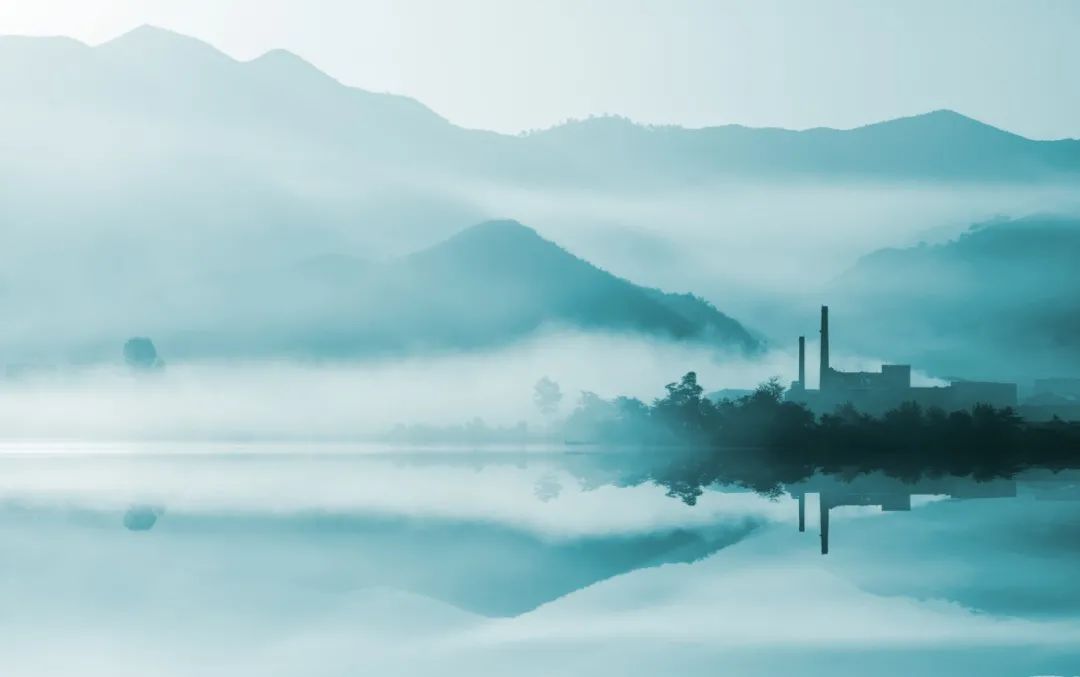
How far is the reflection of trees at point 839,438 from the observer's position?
189 feet

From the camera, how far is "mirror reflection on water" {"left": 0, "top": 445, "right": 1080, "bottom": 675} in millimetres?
14188

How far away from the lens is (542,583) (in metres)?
19.6

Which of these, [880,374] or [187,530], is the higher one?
[880,374]

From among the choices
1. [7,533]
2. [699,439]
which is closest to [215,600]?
[7,533]

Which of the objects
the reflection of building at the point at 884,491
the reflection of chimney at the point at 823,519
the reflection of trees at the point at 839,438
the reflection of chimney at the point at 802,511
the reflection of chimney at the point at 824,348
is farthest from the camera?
the reflection of chimney at the point at 824,348

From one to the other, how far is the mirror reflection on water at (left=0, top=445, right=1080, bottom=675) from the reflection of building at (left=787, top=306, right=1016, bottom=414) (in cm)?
3160

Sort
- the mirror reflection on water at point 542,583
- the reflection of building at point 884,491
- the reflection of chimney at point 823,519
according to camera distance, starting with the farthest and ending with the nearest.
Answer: the reflection of building at point 884,491 < the reflection of chimney at point 823,519 < the mirror reflection on water at point 542,583

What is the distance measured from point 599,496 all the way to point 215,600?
64.9ft

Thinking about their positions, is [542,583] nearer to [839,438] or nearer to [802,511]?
[802,511]

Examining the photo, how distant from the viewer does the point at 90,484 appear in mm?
42250

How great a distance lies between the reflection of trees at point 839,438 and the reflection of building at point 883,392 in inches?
57.0

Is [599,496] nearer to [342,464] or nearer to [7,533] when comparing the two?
[7,533]

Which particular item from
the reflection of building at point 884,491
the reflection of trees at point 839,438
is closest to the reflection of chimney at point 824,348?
the reflection of trees at point 839,438

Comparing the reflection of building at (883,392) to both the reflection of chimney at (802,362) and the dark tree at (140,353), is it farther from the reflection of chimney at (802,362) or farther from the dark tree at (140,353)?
the dark tree at (140,353)
